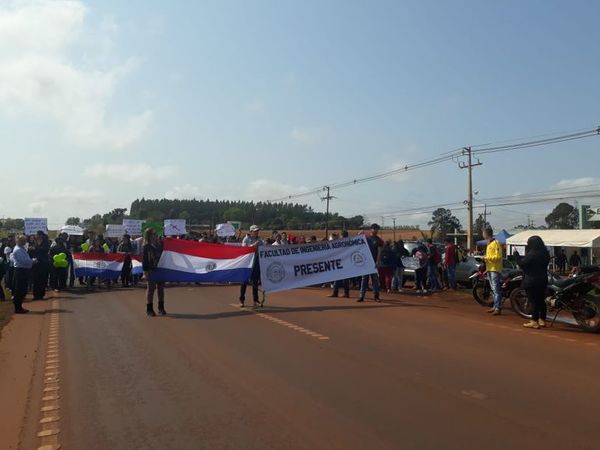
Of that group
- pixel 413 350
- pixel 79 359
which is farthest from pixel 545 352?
pixel 79 359

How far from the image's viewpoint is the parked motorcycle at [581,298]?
10375 millimetres

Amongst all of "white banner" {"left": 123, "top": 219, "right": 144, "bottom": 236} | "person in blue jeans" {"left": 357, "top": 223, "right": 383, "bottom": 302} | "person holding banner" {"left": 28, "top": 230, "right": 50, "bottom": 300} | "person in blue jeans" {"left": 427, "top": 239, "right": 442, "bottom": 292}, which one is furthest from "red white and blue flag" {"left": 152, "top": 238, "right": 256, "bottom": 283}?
"white banner" {"left": 123, "top": 219, "right": 144, "bottom": 236}

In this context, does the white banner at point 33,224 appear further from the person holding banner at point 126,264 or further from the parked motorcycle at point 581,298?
the parked motorcycle at point 581,298

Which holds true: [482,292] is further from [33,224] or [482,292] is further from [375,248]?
[33,224]

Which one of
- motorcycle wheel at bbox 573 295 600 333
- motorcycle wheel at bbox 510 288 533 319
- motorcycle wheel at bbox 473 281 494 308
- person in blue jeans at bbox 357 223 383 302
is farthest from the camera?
person in blue jeans at bbox 357 223 383 302

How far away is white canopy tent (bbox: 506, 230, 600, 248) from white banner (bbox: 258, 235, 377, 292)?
2630 centimetres

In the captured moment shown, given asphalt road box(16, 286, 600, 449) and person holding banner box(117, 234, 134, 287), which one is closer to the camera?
asphalt road box(16, 286, 600, 449)

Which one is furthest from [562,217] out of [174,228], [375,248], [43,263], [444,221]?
[43,263]

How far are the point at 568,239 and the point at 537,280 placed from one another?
3266cm

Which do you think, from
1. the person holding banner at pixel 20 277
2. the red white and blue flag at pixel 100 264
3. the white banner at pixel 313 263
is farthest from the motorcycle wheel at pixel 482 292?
the red white and blue flag at pixel 100 264

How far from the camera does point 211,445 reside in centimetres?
473

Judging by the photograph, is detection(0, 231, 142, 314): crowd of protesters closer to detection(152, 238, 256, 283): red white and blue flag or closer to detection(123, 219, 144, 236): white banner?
detection(152, 238, 256, 283): red white and blue flag

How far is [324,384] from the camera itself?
258 inches

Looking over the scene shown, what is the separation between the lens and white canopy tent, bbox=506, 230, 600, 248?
125 ft
